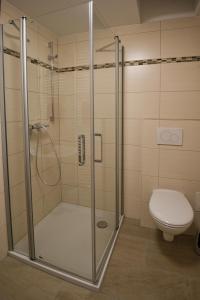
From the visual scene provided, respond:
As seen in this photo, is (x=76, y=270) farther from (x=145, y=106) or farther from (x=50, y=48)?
(x=50, y=48)

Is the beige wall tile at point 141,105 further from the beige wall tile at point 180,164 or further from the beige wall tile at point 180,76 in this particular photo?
the beige wall tile at point 180,164

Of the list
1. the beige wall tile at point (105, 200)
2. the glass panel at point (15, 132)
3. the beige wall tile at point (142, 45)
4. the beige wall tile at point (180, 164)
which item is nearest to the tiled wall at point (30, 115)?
the glass panel at point (15, 132)

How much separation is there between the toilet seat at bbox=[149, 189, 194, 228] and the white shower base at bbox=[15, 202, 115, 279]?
0.49 m

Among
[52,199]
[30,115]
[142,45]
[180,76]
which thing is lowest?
[52,199]

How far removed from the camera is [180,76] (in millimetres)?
2078

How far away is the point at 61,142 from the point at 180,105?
1.30 metres

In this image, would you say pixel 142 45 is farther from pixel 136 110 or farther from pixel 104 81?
pixel 104 81

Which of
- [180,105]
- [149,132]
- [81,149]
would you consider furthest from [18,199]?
[180,105]

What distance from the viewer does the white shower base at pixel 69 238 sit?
1.72 meters

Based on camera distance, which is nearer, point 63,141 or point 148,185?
point 63,141

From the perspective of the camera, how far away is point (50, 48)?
1993mm

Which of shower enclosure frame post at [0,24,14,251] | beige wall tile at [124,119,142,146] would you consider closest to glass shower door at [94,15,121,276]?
beige wall tile at [124,119,142,146]

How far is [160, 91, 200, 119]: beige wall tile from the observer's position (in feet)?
6.77

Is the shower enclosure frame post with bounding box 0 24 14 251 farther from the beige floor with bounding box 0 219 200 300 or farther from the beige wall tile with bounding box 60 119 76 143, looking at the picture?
the beige wall tile with bounding box 60 119 76 143
